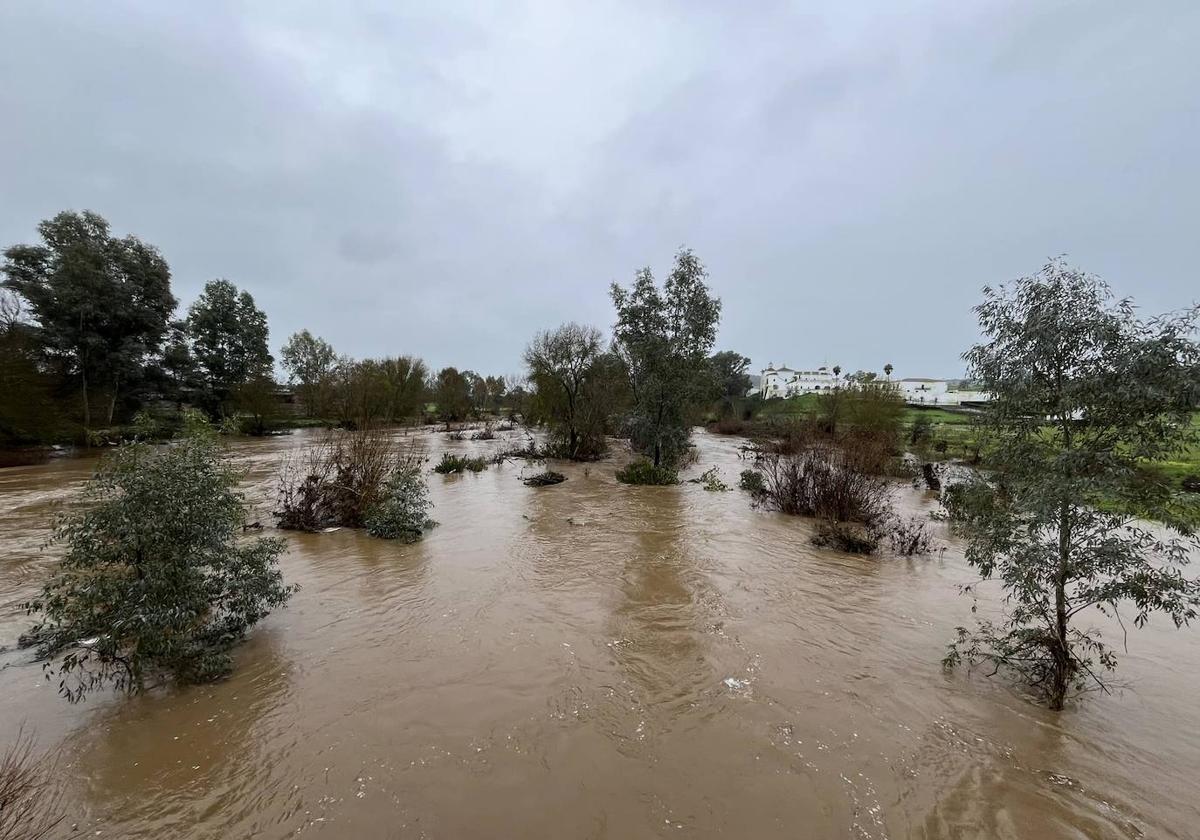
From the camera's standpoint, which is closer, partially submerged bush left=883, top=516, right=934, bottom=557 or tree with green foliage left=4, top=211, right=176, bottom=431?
partially submerged bush left=883, top=516, right=934, bottom=557

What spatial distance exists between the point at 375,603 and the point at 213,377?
4785cm

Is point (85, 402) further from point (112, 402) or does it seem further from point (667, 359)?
point (667, 359)

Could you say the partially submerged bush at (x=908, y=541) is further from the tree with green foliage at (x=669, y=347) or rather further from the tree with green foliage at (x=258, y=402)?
the tree with green foliage at (x=258, y=402)

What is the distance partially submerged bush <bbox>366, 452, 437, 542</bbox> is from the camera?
10.3 meters

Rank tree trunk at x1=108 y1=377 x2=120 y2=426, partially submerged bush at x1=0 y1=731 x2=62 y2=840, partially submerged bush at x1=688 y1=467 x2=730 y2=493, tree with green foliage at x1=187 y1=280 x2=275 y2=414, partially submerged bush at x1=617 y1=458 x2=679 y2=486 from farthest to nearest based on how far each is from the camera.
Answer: tree with green foliage at x1=187 y1=280 x2=275 y2=414 < tree trunk at x1=108 y1=377 x2=120 y2=426 < partially submerged bush at x1=617 y1=458 x2=679 y2=486 < partially submerged bush at x1=688 y1=467 x2=730 y2=493 < partially submerged bush at x1=0 y1=731 x2=62 y2=840

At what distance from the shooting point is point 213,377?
42.0m

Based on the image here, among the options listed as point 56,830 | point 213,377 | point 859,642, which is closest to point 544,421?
point 859,642

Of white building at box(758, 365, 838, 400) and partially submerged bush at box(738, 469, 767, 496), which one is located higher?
white building at box(758, 365, 838, 400)

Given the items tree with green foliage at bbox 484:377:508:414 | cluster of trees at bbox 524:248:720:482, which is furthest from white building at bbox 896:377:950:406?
cluster of trees at bbox 524:248:720:482

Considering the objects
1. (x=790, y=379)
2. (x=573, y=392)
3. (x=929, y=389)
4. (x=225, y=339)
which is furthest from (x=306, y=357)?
(x=929, y=389)

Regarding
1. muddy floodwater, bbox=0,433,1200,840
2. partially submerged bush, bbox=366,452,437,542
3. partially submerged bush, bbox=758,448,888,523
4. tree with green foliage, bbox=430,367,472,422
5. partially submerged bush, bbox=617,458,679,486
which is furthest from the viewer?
tree with green foliage, bbox=430,367,472,422

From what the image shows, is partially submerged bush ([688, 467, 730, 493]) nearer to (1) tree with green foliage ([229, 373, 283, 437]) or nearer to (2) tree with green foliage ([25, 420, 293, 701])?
(2) tree with green foliage ([25, 420, 293, 701])

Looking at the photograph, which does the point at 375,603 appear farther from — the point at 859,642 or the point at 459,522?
the point at 859,642

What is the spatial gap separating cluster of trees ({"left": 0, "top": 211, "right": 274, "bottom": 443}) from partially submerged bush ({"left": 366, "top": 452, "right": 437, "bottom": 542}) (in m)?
24.2
